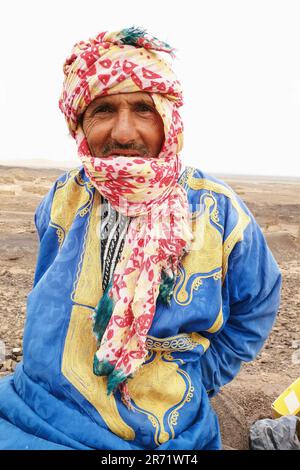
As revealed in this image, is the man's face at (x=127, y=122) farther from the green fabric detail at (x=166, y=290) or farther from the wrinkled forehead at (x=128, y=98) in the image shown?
the green fabric detail at (x=166, y=290)

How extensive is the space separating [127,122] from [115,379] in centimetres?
94

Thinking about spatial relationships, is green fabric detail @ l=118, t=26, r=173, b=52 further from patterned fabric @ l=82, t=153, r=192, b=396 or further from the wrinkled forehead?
patterned fabric @ l=82, t=153, r=192, b=396

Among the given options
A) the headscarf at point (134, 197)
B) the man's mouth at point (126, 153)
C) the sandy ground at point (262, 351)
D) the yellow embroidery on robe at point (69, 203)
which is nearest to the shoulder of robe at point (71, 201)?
the yellow embroidery on robe at point (69, 203)

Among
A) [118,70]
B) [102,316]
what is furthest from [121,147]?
[102,316]

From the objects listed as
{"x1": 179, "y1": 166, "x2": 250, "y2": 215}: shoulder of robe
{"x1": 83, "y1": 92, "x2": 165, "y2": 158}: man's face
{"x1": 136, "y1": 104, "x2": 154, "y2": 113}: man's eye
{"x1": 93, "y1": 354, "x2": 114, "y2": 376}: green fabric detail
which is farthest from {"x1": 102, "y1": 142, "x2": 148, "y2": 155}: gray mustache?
{"x1": 93, "y1": 354, "x2": 114, "y2": 376}: green fabric detail

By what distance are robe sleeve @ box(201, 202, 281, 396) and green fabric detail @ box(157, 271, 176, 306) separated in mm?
261

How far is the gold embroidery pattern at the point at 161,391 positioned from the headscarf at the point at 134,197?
9 centimetres

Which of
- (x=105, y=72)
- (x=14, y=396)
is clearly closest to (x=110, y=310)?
(x=14, y=396)

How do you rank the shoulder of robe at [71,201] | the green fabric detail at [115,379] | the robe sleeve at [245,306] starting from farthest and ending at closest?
the shoulder of robe at [71,201] < the robe sleeve at [245,306] < the green fabric detail at [115,379]

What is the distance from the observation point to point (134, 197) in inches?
70.5

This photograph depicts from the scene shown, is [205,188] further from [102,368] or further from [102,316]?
[102,368]

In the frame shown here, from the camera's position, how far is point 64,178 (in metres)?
2.21

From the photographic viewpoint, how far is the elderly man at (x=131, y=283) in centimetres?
169

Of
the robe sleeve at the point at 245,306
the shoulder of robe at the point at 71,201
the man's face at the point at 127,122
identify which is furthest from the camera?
the shoulder of robe at the point at 71,201
